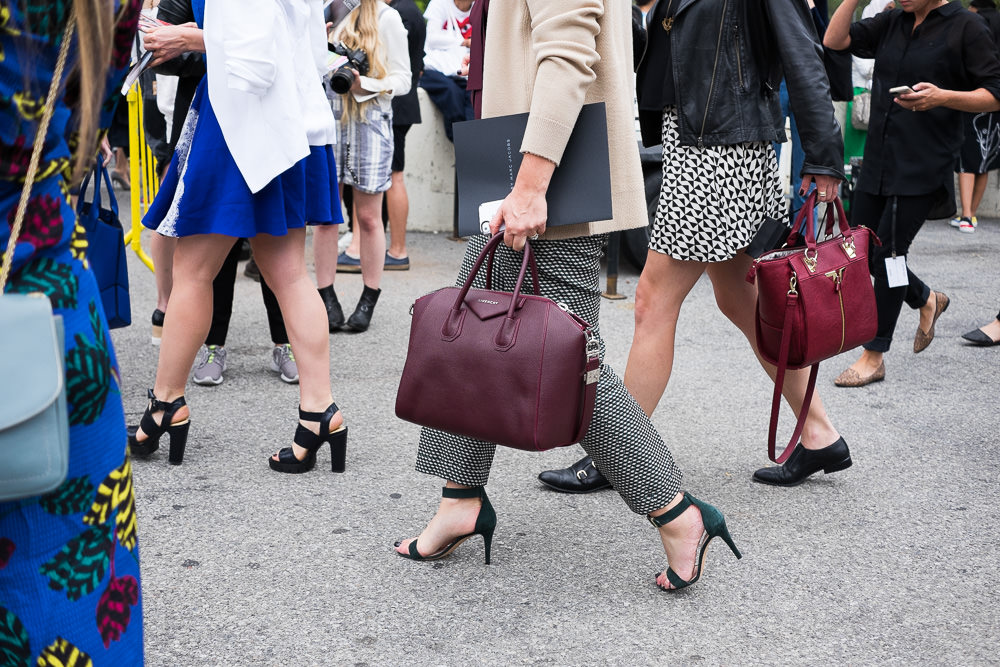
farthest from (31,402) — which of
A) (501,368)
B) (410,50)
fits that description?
(410,50)

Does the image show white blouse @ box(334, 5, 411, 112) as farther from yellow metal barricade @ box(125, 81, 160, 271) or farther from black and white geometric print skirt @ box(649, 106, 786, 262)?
black and white geometric print skirt @ box(649, 106, 786, 262)

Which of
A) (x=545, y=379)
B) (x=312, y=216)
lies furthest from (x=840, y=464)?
(x=312, y=216)

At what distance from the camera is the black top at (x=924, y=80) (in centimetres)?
479

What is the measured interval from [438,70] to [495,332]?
745 centimetres

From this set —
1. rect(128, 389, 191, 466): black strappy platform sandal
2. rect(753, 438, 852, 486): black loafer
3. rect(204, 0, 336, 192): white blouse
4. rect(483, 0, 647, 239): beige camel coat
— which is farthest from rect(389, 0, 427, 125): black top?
rect(483, 0, 647, 239): beige camel coat

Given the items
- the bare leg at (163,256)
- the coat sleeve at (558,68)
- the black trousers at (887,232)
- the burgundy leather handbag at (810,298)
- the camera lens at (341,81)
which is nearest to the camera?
the coat sleeve at (558,68)

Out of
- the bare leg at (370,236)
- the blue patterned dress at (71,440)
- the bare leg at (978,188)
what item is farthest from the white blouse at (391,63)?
the bare leg at (978,188)

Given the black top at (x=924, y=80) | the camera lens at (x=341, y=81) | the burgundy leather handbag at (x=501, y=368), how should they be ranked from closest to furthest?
the burgundy leather handbag at (x=501, y=368)
the black top at (x=924, y=80)
the camera lens at (x=341, y=81)

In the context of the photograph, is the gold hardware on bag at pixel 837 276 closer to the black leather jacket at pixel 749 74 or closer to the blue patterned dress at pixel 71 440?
the black leather jacket at pixel 749 74

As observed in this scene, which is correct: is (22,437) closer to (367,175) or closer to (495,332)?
(495,332)

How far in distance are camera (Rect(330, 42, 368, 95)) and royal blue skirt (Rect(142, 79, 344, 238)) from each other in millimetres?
1641

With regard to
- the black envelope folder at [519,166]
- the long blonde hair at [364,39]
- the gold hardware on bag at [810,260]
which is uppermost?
the long blonde hair at [364,39]

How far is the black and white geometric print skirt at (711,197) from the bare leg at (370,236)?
2773mm

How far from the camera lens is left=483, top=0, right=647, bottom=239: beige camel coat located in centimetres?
253
